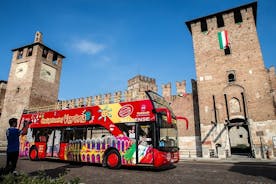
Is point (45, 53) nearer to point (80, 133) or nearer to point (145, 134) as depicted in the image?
point (80, 133)

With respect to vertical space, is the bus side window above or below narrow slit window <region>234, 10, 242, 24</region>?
below

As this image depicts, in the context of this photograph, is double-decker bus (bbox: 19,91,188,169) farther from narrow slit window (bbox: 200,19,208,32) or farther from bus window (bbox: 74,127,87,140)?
narrow slit window (bbox: 200,19,208,32)

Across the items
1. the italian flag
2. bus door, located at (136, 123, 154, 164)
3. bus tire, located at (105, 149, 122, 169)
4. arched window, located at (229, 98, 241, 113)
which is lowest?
bus tire, located at (105, 149, 122, 169)

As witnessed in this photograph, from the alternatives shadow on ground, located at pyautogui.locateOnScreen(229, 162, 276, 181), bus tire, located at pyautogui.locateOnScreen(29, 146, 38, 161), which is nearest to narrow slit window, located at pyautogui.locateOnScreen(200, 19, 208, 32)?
shadow on ground, located at pyautogui.locateOnScreen(229, 162, 276, 181)

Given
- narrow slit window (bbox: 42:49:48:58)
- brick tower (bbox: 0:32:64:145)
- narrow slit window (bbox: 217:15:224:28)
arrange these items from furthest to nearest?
narrow slit window (bbox: 42:49:48:58) → brick tower (bbox: 0:32:64:145) → narrow slit window (bbox: 217:15:224:28)

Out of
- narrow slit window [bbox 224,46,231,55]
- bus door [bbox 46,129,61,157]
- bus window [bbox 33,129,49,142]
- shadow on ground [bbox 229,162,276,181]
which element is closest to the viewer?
shadow on ground [bbox 229,162,276,181]

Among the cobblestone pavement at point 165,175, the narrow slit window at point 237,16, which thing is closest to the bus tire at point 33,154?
the cobblestone pavement at point 165,175

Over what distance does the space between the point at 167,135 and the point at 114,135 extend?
7.53 feet

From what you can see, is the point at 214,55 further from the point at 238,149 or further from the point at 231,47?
the point at 238,149

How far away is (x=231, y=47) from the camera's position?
677 inches

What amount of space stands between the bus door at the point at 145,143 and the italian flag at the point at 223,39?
13376mm

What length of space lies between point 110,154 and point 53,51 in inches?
912

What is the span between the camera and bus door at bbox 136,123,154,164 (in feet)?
24.4

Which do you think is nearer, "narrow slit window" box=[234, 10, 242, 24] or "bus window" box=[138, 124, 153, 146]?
"bus window" box=[138, 124, 153, 146]
